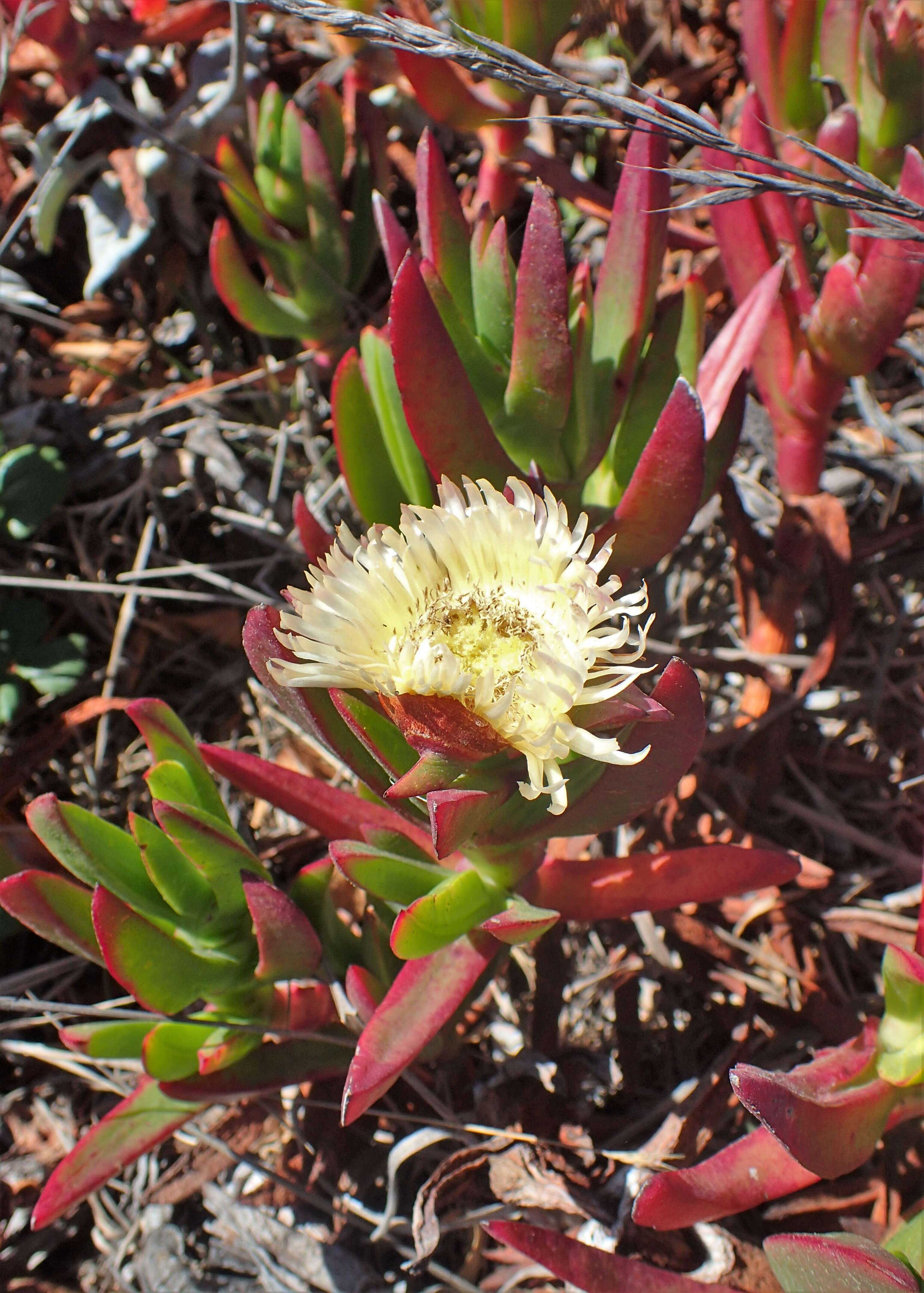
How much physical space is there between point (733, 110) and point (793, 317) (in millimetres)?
583

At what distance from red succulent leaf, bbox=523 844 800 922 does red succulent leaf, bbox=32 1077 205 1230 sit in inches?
14.3

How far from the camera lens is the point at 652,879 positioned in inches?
31.8

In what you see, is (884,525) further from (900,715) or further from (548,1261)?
(548,1261)

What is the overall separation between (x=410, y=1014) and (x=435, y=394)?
0.49m

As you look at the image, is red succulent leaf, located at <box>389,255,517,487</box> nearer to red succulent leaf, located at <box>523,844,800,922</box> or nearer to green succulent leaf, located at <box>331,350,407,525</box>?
green succulent leaf, located at <box>331,350,407,525</box>

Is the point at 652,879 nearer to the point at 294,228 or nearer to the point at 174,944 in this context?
the point at 174,944

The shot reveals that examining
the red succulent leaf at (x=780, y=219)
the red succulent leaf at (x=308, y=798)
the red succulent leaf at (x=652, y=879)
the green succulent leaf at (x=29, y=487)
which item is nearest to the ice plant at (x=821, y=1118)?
the red succulent leaf at (x=652, y=879)

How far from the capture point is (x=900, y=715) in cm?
118

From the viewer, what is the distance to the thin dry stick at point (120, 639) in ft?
3.94

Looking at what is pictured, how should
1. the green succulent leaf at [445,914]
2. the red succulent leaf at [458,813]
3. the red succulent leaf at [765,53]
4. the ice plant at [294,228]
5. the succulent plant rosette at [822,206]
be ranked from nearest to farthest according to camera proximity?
the red succulent leaf at [458,813] < the green succulent leaf at [445,914] < the succulent plant rosette at [822,206] < the red succulent leaf at [765,53] < the ice plant at [294,228]

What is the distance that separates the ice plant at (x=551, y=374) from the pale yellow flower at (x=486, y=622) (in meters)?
0.11

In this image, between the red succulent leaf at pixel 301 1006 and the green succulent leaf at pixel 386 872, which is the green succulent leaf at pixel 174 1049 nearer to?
the red succulent leaf at pixel 301 1006

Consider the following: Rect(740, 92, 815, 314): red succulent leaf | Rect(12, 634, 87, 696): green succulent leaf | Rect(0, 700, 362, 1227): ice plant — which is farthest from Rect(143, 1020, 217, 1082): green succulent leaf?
Rect(740, 92, 815, 314): red succulent leaf

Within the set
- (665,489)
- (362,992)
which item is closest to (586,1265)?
(362,992)
